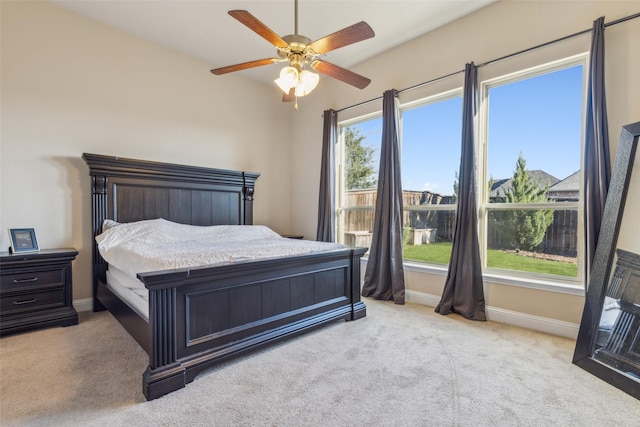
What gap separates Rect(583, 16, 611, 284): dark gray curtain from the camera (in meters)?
2.29

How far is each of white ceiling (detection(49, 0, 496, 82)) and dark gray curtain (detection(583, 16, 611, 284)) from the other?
1.09 meters

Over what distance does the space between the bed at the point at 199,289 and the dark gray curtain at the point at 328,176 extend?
1366mm

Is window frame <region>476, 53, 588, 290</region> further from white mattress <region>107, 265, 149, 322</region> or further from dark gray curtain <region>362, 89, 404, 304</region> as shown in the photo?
white mattress <region>107, 265, 149, 322</region>

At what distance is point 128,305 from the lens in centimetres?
225

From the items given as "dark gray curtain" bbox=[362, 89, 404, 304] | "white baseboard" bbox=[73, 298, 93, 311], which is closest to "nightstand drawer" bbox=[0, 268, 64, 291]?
"white baseboard" bbox=[73, 298, 93, 311]

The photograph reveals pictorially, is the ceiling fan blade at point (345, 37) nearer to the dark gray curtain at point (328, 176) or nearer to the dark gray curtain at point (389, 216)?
the dark gray curtain at point (389, 216)

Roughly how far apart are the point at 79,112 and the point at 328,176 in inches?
116

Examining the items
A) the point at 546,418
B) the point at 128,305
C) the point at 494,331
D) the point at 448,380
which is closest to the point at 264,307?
the point at 128,305

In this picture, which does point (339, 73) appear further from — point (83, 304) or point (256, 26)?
point (83, 304)

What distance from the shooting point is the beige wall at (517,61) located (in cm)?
227

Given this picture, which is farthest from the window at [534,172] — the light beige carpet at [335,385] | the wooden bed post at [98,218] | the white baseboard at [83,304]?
the white baseboard at [83,304]

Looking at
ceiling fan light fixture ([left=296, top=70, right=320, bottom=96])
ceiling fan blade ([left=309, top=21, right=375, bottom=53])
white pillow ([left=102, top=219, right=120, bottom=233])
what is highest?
ceiling fan blade ([left=309, top=21, right=375, bottom=53])

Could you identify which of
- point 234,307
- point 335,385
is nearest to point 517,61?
point 335,385

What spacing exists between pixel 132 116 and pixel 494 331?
443cm
